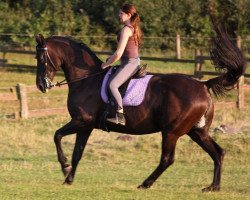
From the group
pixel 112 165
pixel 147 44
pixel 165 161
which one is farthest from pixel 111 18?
pixel 165 161

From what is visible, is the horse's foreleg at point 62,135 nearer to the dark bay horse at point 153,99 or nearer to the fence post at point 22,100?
the dark bay horse at point 153,99

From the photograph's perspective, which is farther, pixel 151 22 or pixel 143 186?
pixel 151 22

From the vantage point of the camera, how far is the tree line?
3900 cm

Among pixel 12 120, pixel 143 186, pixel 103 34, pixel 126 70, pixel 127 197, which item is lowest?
pixel 103 34

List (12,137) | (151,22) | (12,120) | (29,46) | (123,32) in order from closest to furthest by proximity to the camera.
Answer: (123,32) < (12,137) < (12,120) < (29,46) < (151,22)

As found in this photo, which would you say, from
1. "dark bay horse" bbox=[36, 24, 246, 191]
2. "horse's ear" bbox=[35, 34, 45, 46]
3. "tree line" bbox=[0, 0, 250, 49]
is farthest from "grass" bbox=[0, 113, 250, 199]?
"tree line" bbox=[0, 0, 250, 49]

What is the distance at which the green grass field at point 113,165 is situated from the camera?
34.7ft

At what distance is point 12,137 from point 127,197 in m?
9.85

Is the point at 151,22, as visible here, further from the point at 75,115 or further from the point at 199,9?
the point at 75,115

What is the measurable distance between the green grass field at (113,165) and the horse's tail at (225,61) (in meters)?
1.69

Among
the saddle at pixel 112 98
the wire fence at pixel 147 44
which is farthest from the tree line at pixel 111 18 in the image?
the saddle at pixel 112 98

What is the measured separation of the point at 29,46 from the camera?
37.0 m

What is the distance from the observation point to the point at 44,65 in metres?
12.4

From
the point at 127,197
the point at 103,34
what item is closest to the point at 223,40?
the point at 127,197
